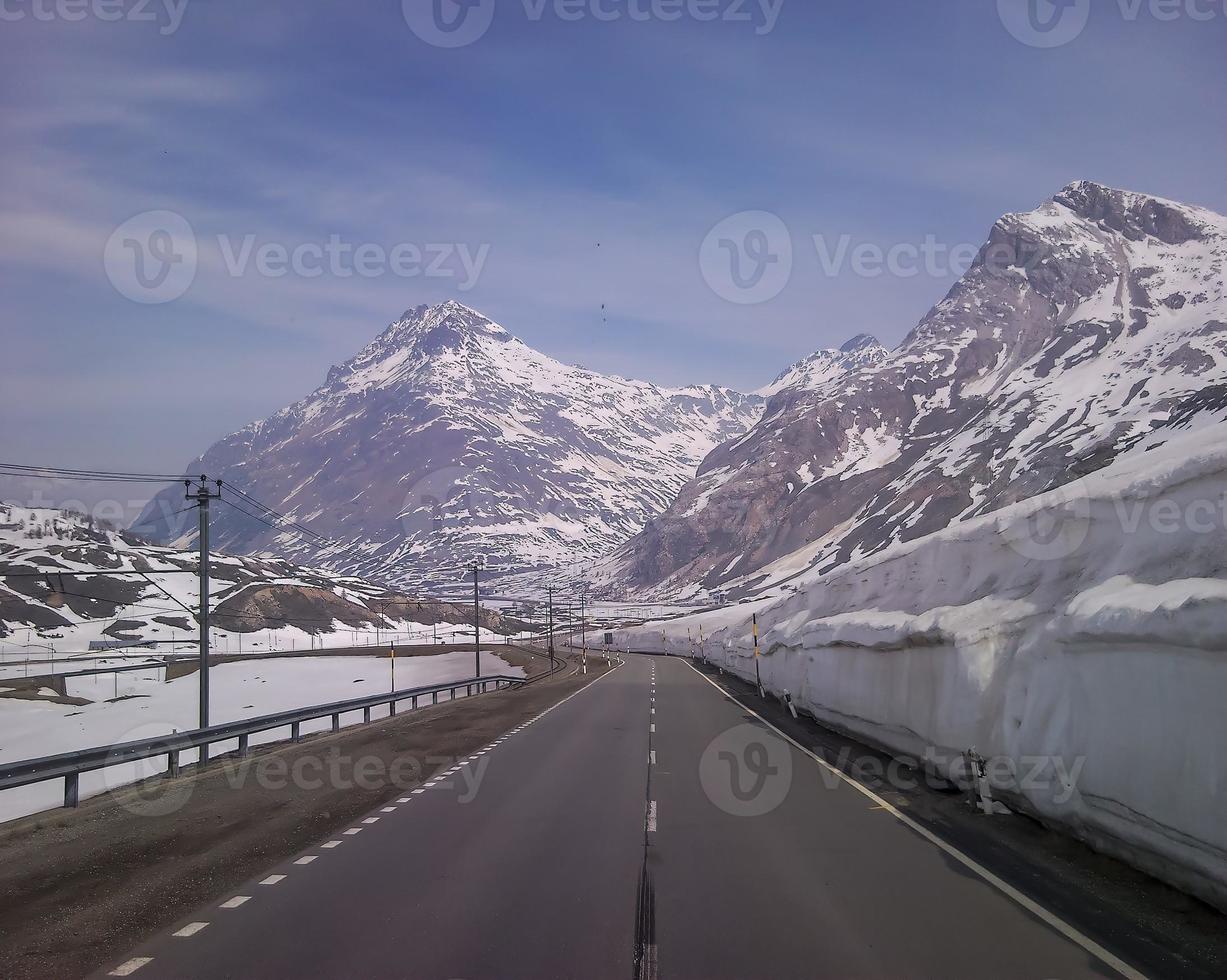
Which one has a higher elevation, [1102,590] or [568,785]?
[1102,590]

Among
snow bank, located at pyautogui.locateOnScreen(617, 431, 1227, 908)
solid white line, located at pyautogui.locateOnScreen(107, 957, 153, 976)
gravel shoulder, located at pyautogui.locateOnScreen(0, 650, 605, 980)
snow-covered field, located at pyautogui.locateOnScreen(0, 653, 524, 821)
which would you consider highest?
snow bank, located at pyautogui.locateOnScreen(617, 431, 1227, 908)

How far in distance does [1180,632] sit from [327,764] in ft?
57.3

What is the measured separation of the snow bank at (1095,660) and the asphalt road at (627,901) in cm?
138

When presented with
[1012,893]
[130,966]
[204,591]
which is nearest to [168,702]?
[204,591]

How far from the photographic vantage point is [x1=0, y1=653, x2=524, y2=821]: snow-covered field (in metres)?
29.4

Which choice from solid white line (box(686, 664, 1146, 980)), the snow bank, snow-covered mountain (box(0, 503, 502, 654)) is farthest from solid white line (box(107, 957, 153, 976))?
snow-covered mountain (box(0, 503, 502, 654))

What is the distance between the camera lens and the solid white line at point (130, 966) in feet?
23.6

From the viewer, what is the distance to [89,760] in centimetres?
1698

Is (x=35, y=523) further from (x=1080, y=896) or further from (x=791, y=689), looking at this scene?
(x=1080, y=896)

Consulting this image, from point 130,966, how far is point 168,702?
62331 mm

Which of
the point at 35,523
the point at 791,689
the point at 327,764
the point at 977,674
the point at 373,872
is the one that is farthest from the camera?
the point at 35,523

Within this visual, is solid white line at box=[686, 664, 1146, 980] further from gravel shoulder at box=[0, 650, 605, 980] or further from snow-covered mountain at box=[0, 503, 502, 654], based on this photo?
snow-covered mountain at box=[0, 503, 502, 654]

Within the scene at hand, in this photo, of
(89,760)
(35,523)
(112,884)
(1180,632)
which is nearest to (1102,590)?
(1180,632)

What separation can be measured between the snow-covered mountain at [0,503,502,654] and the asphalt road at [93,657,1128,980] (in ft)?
359
